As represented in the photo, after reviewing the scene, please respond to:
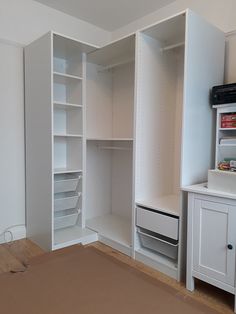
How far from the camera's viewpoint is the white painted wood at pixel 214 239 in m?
1.69

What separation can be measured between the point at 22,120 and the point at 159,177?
5.19ft

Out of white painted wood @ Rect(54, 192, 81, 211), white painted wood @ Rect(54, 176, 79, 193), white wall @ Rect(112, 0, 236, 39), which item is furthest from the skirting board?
white wall @ Rect(112, 0, 236, 39)

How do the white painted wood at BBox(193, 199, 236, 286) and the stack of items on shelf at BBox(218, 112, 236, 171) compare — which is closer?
the white painted wood at BBox(193, 199, 236, 286)

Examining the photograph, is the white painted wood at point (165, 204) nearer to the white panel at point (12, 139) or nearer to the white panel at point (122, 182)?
the white panel at point (122, 182)

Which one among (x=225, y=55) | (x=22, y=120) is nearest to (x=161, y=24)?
(x=225, y=55)

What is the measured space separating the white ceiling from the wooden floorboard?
8.35ft

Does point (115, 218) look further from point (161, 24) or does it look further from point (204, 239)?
point (161, 24)

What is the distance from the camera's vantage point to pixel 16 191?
2.77 meters

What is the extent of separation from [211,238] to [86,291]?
134 centimetres


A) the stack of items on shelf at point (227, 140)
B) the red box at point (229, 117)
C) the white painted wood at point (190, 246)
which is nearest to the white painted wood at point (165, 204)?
the white painted wood at point (190, 246)

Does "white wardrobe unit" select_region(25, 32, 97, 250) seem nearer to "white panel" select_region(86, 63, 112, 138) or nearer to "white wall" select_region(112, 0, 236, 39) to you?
"white panel" select_region(86, 63, 112, 138)

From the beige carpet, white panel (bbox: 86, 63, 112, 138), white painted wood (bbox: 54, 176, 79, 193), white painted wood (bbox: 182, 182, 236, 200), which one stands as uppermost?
white panel (bbox: 86, 63, 112, 138)

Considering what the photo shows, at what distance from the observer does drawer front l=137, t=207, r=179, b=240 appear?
204cm

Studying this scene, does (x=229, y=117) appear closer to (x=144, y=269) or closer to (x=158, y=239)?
(x=158, y=239)
